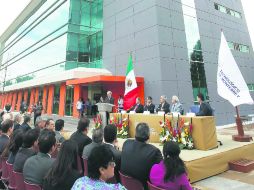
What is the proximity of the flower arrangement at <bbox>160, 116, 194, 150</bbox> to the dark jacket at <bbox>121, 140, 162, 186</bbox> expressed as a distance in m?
2.85

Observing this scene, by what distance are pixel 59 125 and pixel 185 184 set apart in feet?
11.5

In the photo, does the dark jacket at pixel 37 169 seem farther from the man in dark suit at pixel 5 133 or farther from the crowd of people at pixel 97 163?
the man in dark suit at pixel 5 133

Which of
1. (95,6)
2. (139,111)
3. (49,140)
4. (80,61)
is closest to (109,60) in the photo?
(80,61)

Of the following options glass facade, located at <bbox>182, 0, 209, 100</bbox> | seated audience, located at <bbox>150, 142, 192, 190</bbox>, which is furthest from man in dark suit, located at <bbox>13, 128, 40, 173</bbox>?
glass facade, located at <bbox>182, 0, 209, 100</bbox>

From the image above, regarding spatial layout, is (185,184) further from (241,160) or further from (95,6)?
(95,6)

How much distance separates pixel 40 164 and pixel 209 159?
12.1 ft

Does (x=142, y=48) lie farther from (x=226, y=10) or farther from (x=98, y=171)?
(x=98, y=171)

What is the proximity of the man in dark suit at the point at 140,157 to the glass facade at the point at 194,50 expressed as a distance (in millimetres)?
12975

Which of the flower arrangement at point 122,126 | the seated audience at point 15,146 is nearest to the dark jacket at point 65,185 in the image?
the seated audience at point 15,146

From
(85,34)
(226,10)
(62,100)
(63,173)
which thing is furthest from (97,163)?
(226,10)

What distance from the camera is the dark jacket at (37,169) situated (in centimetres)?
252

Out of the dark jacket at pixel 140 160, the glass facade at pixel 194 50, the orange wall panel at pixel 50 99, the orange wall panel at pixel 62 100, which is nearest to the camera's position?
the dark jacket at pixel 140 160

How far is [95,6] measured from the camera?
20.2m

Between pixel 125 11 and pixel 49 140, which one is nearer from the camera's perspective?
pixel 49 140
